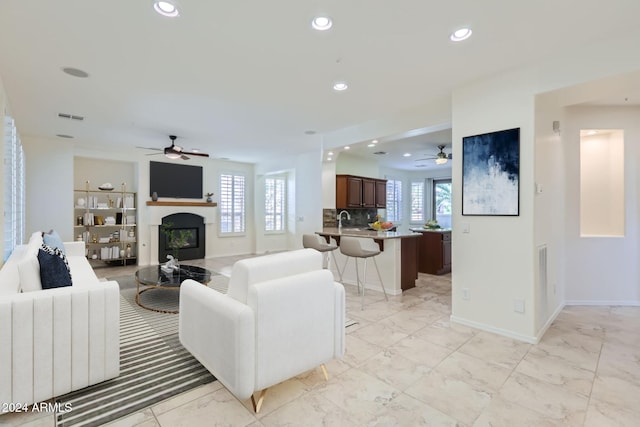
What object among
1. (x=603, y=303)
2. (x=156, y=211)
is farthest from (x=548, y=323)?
(x=156, y=211)

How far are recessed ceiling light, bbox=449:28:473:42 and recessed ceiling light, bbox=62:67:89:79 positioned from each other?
11.5 feet

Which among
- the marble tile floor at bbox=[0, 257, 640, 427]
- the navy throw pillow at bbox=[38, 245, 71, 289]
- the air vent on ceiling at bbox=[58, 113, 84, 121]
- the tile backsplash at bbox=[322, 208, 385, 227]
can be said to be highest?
the air vent on ceiling at bbox=[58, 113, 84, 121]

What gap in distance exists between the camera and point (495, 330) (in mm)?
3180

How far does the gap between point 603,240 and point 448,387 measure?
351 centimetres

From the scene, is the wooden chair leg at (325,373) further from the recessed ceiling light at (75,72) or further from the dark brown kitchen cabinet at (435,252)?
the dark brown kitchen cabinet at (435,252)

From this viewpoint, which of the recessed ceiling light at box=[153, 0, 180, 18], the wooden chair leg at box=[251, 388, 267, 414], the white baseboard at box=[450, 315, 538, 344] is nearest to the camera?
the wooden chair leg at box=[251, 388, 267, 414]

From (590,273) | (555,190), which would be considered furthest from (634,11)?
(590,273)

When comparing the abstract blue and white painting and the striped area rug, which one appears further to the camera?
the abstract blue and white painting

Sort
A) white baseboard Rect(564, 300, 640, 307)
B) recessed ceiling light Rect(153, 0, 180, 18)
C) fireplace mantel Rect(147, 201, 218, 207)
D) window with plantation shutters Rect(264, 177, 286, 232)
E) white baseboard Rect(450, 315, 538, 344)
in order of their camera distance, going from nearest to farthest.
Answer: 1. recessed ceiling light Rect(153, 0, 180, 18)
2. white baseboard Rect(450, 315, 538, 344)
3. white baseboard Rect(564, 300, 640, 307)
4. fireplace mantel Rect(147, 201, 218, 207)
5. window with plantation shutters Rect(264, 177, 286, 232)

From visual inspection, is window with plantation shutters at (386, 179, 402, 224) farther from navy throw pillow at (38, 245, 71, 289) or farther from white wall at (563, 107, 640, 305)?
navy throw pillow at (38, 245, 71, 289)

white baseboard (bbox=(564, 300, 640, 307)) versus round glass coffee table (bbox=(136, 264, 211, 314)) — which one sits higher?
round glass coffee table (bbox=(136, 264, 211, 314))

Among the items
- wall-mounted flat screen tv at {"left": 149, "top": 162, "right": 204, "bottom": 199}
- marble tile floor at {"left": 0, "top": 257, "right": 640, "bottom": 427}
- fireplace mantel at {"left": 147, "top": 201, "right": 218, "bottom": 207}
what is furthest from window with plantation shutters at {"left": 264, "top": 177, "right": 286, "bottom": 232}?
marble tile floor at {"left": 0, "top": 257, "right": 640, "bottom": 427}

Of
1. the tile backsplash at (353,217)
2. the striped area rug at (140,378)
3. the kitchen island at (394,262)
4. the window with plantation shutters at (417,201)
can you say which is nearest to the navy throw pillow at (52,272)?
the striped area rug at (140,378)

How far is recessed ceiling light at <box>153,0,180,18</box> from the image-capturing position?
2078mm
